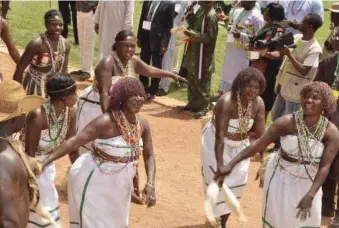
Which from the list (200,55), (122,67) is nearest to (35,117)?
(122,67)

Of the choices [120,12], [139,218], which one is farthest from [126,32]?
[120,12]

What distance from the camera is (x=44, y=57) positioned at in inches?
350

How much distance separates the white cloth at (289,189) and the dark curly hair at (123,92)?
1.34 metres

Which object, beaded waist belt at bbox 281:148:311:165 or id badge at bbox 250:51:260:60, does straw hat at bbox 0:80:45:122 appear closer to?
beaded waist belt at bbox 281:148:311:165

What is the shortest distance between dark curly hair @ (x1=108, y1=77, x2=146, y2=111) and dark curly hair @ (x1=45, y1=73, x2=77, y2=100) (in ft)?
2.13

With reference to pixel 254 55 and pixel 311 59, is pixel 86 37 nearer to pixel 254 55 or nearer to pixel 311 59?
pixel 254 55

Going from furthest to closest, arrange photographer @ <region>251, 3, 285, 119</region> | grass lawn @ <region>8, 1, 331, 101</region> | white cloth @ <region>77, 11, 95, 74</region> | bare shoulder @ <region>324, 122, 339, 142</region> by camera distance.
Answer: grass lawn @ <region>8, 1, 331, 101</region> < white cloth @ <region>77, 11, 95, 74</region> < photographer @ <region>251, 3, 285, 119</region> < bare shoulder @ <region>324, 122, 339, 142</region>

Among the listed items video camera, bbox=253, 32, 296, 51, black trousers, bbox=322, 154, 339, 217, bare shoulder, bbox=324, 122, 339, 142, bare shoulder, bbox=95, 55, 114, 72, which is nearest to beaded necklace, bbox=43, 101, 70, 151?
bare shoulder, bbox=95, 55, 114, 72

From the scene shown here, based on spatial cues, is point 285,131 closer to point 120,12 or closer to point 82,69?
point 120,12

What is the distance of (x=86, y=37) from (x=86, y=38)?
2cm

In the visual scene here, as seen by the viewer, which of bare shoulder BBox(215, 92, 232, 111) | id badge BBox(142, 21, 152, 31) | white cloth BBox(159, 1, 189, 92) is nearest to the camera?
bare shoulder BBox(215, 92, 232, 111)

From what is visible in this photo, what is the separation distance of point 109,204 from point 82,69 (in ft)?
25.5

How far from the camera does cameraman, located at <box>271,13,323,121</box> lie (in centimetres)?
949

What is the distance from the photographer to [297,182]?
6.33 meters
